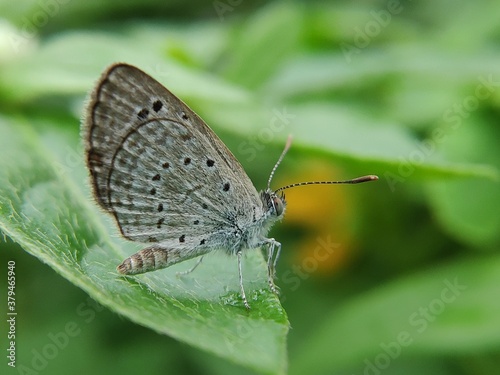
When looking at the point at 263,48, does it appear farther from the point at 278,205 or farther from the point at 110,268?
the point at 110,268

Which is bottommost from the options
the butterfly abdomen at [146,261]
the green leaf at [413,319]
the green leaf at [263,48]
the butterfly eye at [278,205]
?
the green leaf at [413,319]

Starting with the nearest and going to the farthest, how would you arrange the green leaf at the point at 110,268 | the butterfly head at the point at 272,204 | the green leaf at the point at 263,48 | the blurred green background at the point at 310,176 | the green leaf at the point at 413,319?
1. the green leaf at the point at 110,268
2. the blurred green background at the point at 310,176
3. the butterfly head at the point at 272,204
4. the green leaf at the point at 413,319
5. the green leaf at the point at 263,48

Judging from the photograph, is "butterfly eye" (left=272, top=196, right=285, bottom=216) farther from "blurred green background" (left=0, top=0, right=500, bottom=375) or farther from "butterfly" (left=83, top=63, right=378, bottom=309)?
"blurred green background" (left=0, top=0, right=500, bottom=375)

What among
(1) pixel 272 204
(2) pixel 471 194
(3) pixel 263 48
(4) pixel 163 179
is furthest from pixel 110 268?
(2) pixel 471 194

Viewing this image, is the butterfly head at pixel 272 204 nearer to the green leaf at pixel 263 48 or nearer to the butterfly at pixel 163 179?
the butterfly at pixel 163 179

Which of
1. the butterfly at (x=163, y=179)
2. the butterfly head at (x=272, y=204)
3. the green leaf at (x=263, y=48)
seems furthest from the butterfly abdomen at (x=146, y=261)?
the green leaf at (x=263, y=48)

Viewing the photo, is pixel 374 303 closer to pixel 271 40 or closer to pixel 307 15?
pixel 271 40

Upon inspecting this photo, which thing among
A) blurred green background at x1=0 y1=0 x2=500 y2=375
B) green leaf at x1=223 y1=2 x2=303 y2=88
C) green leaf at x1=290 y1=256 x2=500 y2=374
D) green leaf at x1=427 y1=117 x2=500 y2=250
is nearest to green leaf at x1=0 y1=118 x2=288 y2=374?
blurred green background at x1=0 y1=0 x2=500 y2=375
